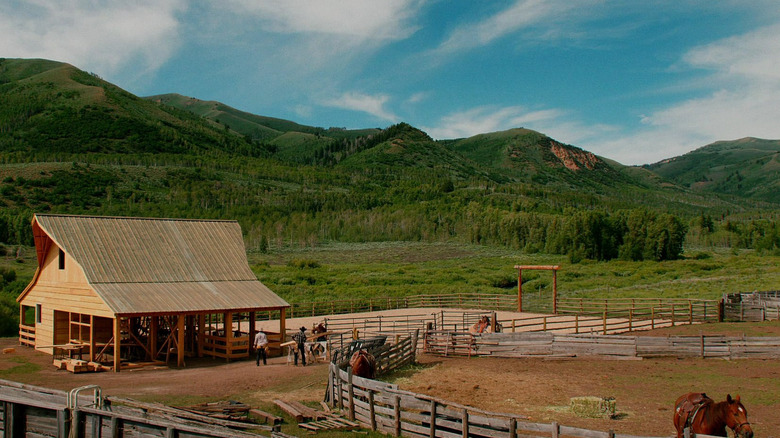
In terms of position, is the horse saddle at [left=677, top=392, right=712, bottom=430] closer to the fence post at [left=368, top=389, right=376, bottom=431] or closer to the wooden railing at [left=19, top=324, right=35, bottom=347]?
the fence post at [left=368, top=389, right=376, bottom=431]

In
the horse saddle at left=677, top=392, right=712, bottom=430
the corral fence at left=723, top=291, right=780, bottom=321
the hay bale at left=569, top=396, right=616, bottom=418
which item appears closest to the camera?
the horse saddle at left=677, top=392, right=712, bottom=430

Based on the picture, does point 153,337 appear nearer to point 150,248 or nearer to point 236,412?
point 150,248

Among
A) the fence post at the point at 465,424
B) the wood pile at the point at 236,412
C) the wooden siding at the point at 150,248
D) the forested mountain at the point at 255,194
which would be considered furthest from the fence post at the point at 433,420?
the forested mountain at the point at 255,194

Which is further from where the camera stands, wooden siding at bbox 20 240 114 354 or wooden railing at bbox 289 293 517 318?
wooden railing at bbox 289 293 517 318

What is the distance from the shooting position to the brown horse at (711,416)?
9641mm

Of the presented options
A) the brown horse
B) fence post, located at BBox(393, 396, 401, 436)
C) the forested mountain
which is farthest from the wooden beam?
the forested mountain

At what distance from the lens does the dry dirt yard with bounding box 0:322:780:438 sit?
14604 millimetres

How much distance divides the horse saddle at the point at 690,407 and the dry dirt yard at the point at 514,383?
2360 millimetres

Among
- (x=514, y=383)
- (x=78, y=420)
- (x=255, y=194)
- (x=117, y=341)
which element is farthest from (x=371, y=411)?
(x=255, y=194)

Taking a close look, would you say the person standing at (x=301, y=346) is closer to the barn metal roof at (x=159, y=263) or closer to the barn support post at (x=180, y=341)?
the barn metal roof at (x=159, y=263)

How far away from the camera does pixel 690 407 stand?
10219mm

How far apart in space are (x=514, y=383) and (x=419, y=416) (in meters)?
7.31

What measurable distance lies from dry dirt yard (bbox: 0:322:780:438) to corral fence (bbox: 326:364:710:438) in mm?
2038

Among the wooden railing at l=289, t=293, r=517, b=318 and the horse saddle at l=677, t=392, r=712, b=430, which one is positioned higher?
the horse saddle at l=677, t=392, r=712, b=430
